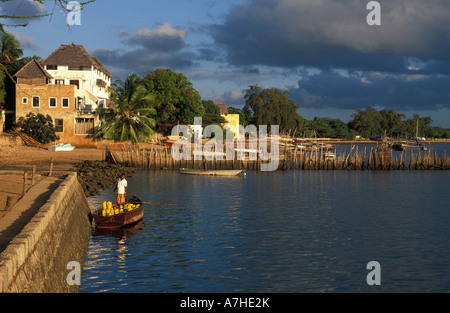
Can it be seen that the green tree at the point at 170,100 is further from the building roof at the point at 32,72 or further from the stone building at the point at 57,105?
the building roof at the point at 32,72

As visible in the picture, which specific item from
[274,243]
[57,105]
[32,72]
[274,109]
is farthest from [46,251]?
[274,109]

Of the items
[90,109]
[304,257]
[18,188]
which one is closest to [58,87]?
[90,109]

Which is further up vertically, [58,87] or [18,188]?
[58,87]

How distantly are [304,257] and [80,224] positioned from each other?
29.9 ft

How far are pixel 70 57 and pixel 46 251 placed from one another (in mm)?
65665

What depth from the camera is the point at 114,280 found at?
16391 millimetres

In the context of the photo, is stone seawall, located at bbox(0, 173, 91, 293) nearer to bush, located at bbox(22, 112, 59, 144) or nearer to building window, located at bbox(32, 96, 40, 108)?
bush, located at bbox(22, 112, 59, 144)

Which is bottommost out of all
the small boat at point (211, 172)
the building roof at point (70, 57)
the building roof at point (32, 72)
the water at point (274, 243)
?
the water at point (274, 243)

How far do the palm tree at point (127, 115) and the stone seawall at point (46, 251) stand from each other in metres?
42.2

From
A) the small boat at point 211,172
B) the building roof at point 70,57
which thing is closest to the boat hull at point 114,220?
the small boat at point 211,172

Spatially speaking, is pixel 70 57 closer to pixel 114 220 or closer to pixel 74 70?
pixel 74 70

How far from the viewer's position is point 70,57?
74.5 metres

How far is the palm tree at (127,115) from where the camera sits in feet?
204
